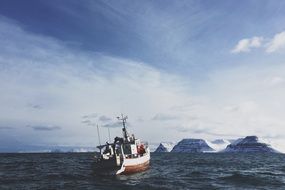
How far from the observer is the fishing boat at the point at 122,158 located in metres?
55.5

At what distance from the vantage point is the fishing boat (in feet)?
182

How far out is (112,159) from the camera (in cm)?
5528

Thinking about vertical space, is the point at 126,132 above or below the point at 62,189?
above

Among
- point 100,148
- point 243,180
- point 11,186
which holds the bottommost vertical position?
point 243,180

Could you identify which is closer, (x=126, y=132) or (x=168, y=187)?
(x=168, y=187)

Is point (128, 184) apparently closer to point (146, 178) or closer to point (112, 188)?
point (112, 188)

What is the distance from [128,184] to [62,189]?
9.65 meters

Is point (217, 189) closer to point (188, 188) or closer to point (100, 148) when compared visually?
point (188, 188)

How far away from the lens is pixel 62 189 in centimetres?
4369

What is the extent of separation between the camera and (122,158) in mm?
56156

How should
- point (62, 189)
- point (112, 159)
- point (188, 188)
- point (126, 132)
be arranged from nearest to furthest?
1. point (62, 189)
2. point (188, 188)
3. point (112, 159)
4. point (126, 132)

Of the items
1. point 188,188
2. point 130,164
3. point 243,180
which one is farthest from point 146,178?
point 243,180

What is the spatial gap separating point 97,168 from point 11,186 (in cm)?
1414

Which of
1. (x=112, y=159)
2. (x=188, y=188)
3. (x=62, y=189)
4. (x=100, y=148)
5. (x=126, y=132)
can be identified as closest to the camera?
(x=62, y=189)
